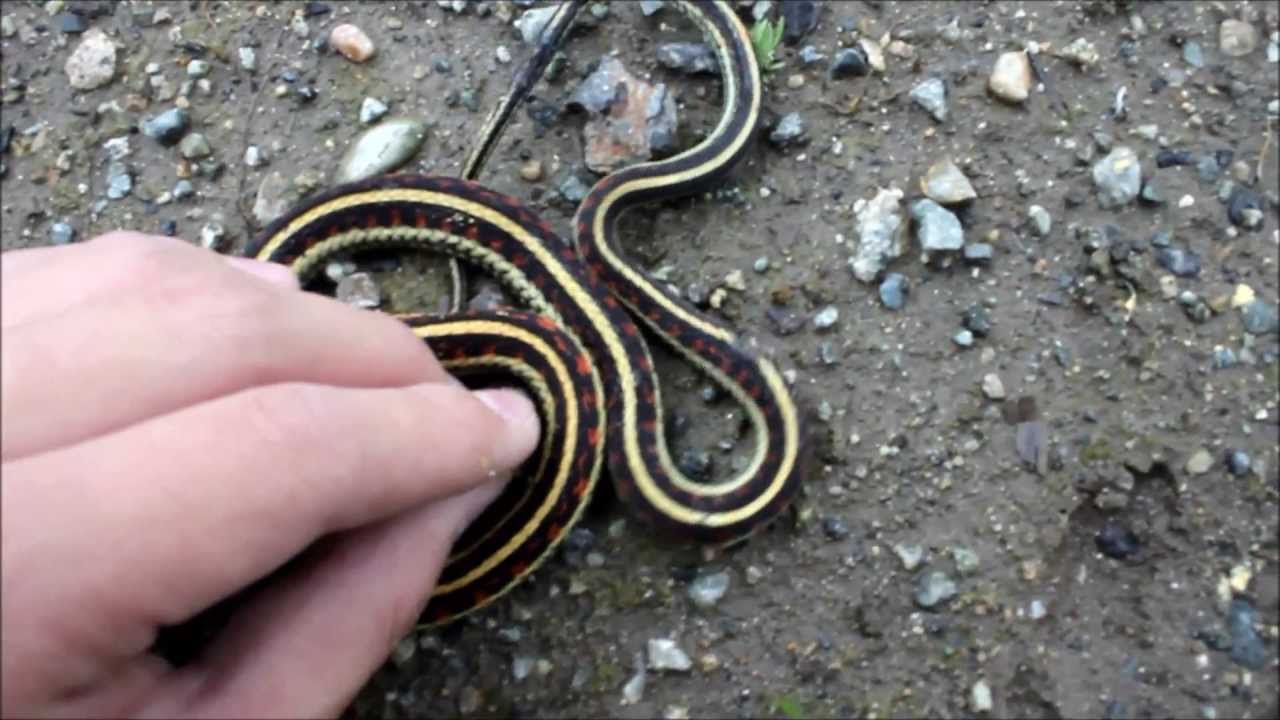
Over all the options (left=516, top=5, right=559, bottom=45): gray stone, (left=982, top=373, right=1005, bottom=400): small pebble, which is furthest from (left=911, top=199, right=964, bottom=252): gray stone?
(left=516, top=5, right=559, bottom=45): gray stone

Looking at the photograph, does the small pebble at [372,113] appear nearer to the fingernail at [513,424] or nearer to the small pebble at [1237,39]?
the fingernail at [513,424]

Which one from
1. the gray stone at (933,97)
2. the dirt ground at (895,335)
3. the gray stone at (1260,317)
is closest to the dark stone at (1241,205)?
the dirt ground at (895,335)

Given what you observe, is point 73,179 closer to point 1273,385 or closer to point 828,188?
point 828,188

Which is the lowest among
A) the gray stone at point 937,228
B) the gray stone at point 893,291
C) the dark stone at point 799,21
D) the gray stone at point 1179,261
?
the gray stone at point 1179,261

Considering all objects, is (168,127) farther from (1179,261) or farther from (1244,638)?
(1244,638)

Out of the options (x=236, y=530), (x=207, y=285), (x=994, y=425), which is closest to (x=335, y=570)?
(x=236, y=530)
